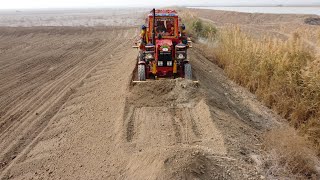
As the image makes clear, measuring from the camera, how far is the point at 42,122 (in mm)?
8531

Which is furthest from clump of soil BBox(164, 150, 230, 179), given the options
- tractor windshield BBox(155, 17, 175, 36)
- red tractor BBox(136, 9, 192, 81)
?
tractor windshield BBox(155, 17, 175, 36)

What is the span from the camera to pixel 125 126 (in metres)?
7.55

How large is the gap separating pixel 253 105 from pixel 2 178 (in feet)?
23.0

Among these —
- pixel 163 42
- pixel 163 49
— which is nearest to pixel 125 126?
pixel 163 49

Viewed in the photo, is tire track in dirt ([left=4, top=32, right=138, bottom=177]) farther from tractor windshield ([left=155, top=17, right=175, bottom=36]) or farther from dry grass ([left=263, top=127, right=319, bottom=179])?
dry grass ([left=263, top=127, right=319, bottom=179])

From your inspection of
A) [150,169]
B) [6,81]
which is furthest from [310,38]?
[6,81]

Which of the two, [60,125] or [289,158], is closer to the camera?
[289,158]

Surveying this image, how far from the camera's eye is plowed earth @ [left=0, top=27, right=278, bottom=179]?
605 centimetres

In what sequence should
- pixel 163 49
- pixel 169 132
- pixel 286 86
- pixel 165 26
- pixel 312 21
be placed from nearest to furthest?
1. pixel 169 132
2. pixel 286 86
3. pixel 163 49
4. pixel 165 26
5. pixel 312 21

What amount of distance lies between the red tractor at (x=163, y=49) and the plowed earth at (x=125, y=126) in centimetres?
75

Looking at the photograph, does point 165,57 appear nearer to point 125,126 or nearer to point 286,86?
point 125,126

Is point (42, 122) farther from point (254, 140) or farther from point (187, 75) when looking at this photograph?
point (254, 140)

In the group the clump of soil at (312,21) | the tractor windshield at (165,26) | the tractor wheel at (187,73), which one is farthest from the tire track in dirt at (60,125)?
the clump of soil at (312,21)

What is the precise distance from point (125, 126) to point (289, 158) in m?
3.46
